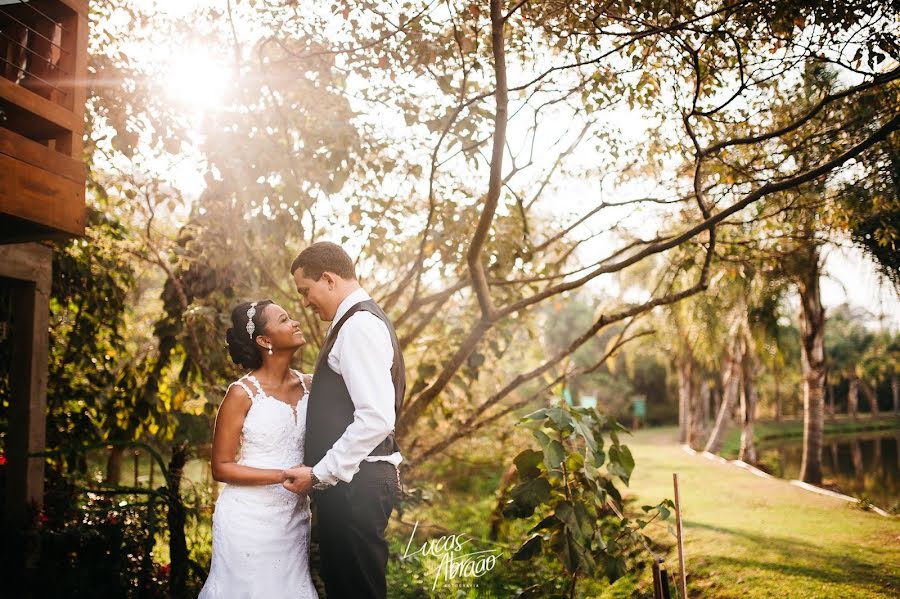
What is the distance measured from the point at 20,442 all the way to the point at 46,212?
2.62 meters

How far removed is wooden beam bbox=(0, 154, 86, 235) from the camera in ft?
11.8

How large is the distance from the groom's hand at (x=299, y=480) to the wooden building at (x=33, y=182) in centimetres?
210

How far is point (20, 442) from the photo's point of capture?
5461mm

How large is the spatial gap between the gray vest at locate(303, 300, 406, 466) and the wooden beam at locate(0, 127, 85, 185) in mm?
2086

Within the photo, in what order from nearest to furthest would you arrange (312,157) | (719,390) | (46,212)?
1. (46,212)
2. (312,157)
3. (719,390)

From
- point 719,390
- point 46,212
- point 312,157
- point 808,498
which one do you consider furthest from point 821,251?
point 719,390

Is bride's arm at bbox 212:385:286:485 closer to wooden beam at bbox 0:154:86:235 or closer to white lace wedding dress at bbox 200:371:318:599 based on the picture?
white lace wedding dress at bbox 200:371:318:599

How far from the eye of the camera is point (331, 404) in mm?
3166

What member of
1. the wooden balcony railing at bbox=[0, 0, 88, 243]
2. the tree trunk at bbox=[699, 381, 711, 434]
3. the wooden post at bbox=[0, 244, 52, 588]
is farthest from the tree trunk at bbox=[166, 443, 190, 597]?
the tree trunk at bbox=[699, 381, 711, 434]

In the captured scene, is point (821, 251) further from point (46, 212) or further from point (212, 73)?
point (46, 212)

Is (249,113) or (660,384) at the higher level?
(249,113)

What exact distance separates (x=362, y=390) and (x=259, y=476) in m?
0.73

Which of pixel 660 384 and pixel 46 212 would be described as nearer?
pixel 46 212

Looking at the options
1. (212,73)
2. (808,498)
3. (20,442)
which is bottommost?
(808,498)
